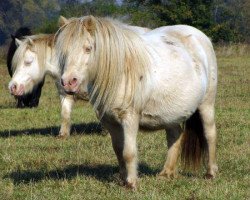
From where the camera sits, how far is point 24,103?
14102 millimetres

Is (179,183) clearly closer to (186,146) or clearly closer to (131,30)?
(186,146)

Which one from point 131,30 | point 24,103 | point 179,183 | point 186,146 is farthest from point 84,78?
point 24,103

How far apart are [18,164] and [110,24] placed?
2.53 m

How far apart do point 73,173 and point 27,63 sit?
289cm

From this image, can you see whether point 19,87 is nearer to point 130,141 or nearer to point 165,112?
point 165,112

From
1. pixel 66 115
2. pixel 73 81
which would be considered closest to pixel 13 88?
pixel 66 115

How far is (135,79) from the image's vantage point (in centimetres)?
589

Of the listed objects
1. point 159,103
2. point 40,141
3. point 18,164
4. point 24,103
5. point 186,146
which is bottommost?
point 24,103

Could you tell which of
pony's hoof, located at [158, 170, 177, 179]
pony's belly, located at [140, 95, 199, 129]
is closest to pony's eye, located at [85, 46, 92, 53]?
pony's belly, located at [140, 95, 199, 129]

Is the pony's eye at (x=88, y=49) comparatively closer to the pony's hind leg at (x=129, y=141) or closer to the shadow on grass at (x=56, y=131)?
the pony's hind leg at (x=129, y=141)

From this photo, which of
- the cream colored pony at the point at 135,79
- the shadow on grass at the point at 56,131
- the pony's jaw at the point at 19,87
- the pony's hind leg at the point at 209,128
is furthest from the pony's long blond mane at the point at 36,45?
the pony's hind leg at the point at 209,128

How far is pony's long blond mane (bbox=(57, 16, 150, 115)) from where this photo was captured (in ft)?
18.7

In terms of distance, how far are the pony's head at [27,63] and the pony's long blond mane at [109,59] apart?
11.4 feet

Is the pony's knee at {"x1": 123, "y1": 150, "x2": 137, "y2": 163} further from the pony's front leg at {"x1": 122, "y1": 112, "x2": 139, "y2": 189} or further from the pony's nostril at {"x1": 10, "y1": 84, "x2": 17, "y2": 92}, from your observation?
the pony's nostril at {"x1": 10, "y1": 84, "x2": 17, "y2": 92}
